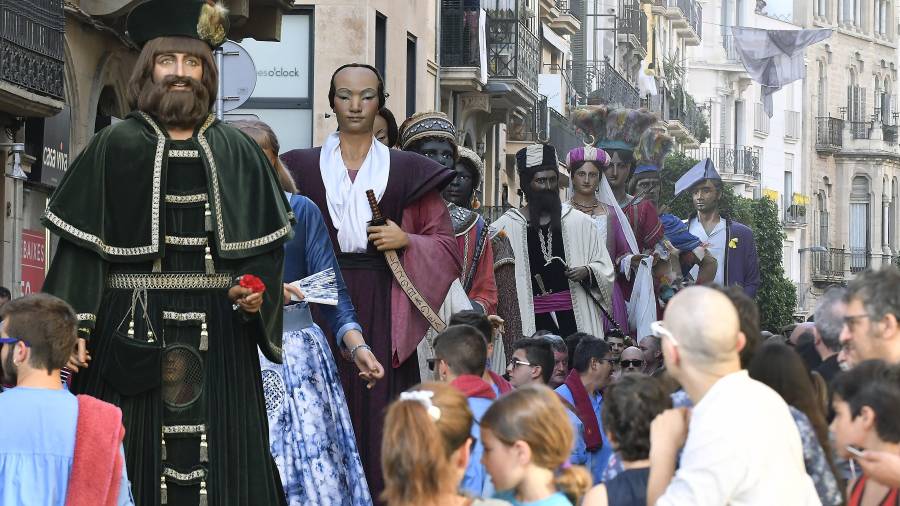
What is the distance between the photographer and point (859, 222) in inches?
3376

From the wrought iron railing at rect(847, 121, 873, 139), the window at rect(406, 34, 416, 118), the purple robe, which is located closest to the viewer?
the purple robe

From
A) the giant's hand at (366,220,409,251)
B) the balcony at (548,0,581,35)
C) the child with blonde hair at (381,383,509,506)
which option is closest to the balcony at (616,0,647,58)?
the balcony at (548,0,581,35)

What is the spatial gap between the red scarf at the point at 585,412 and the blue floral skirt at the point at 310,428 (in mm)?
1847

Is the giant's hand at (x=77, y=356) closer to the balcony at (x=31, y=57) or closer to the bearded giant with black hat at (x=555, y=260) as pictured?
the bearded giant with black hat at (x=555, y=260)

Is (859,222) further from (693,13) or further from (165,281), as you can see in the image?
(165,281)

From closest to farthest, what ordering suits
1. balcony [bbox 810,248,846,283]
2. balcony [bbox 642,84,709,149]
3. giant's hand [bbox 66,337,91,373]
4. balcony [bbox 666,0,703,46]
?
giant's hand [bbox 66,337,91,373], balcony [bbox 642,84,709,149], balcony [bbox 666,0,703,46], balcony [bbox 810,248,846,283]

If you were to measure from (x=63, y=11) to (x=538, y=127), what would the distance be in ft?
83.2

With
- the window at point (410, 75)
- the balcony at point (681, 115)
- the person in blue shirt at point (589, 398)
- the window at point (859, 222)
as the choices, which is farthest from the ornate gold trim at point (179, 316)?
the window at point (859, 222)

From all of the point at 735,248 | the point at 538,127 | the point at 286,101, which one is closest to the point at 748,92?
the point at 538,127

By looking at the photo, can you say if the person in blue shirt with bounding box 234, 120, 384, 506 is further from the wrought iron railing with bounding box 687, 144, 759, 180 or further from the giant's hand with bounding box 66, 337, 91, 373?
the wrought iron railing with bounding box 687, 144, 759, 180

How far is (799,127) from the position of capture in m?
82.3

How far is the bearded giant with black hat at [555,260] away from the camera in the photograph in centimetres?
1392

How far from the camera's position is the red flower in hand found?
7.32m

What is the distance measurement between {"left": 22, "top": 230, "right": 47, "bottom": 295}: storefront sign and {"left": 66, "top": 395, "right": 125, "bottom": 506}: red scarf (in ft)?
36.0
